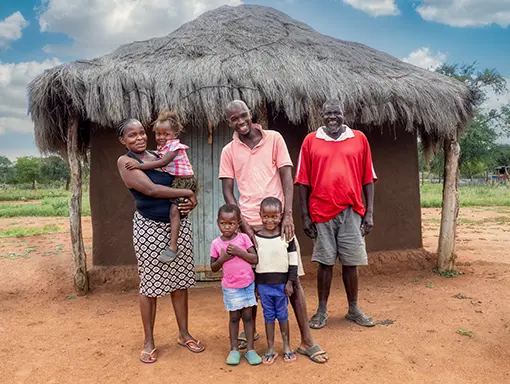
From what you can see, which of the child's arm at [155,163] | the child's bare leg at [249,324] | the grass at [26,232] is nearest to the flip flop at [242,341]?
the child's bare leg at [249,324]

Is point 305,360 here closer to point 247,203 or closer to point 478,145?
point 247,203

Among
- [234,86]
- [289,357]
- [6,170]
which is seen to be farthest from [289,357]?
[6,170]

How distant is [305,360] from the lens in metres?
2.81

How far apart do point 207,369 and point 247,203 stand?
3.62 feet

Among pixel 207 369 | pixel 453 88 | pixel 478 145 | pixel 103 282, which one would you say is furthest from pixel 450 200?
pixel 478 145

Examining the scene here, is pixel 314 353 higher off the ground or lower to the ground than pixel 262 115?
lower

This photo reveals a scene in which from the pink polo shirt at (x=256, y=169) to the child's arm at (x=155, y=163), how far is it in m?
0.36

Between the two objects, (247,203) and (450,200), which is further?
(450,200)

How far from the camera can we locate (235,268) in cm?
276

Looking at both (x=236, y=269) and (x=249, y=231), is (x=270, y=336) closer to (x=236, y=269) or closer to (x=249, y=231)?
(x=236, y=269)

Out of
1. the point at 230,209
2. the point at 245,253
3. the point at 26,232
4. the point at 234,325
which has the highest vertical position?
the point at 230,209

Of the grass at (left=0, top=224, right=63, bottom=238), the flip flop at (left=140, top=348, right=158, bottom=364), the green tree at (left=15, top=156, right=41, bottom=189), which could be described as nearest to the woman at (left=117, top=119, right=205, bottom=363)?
the flip flop at (left=140, top=348, right=158, bottom=364)

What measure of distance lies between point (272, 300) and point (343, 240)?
83 centimetres

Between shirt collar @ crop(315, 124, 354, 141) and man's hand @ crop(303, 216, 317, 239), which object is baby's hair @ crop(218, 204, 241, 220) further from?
shirt collar @ crop(315, 124, 354, 141)
